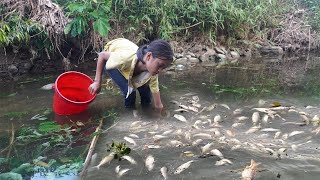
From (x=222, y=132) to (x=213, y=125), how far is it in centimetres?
24

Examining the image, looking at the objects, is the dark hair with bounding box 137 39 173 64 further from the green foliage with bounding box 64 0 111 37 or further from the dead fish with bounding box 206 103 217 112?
the green foliage with bounding box 64 0 111 37

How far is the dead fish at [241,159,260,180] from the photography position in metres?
2.88

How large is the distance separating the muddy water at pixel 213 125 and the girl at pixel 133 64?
37 cm

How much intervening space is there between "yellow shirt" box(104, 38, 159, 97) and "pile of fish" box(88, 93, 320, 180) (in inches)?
17.0

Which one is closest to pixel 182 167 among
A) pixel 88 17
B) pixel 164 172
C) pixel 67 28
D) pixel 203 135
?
pixel 164 172

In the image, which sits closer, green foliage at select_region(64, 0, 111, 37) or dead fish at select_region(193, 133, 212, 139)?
dead fish at select_region(193, 133, 212, 139)

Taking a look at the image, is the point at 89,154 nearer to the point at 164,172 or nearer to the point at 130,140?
the point at 130,140

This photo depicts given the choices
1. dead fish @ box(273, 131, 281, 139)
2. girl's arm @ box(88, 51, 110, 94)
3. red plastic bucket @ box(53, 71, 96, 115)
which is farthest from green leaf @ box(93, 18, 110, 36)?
dead fish @ box(273, 131, 281, 139)

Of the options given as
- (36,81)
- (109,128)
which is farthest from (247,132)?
(36,81)

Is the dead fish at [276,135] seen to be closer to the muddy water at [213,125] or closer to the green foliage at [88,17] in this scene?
the muddy water at [213,125]

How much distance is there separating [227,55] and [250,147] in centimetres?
658

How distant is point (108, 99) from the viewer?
Answer: 17.7ft

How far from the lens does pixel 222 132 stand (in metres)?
3.94

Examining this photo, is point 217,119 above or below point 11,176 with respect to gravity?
below
